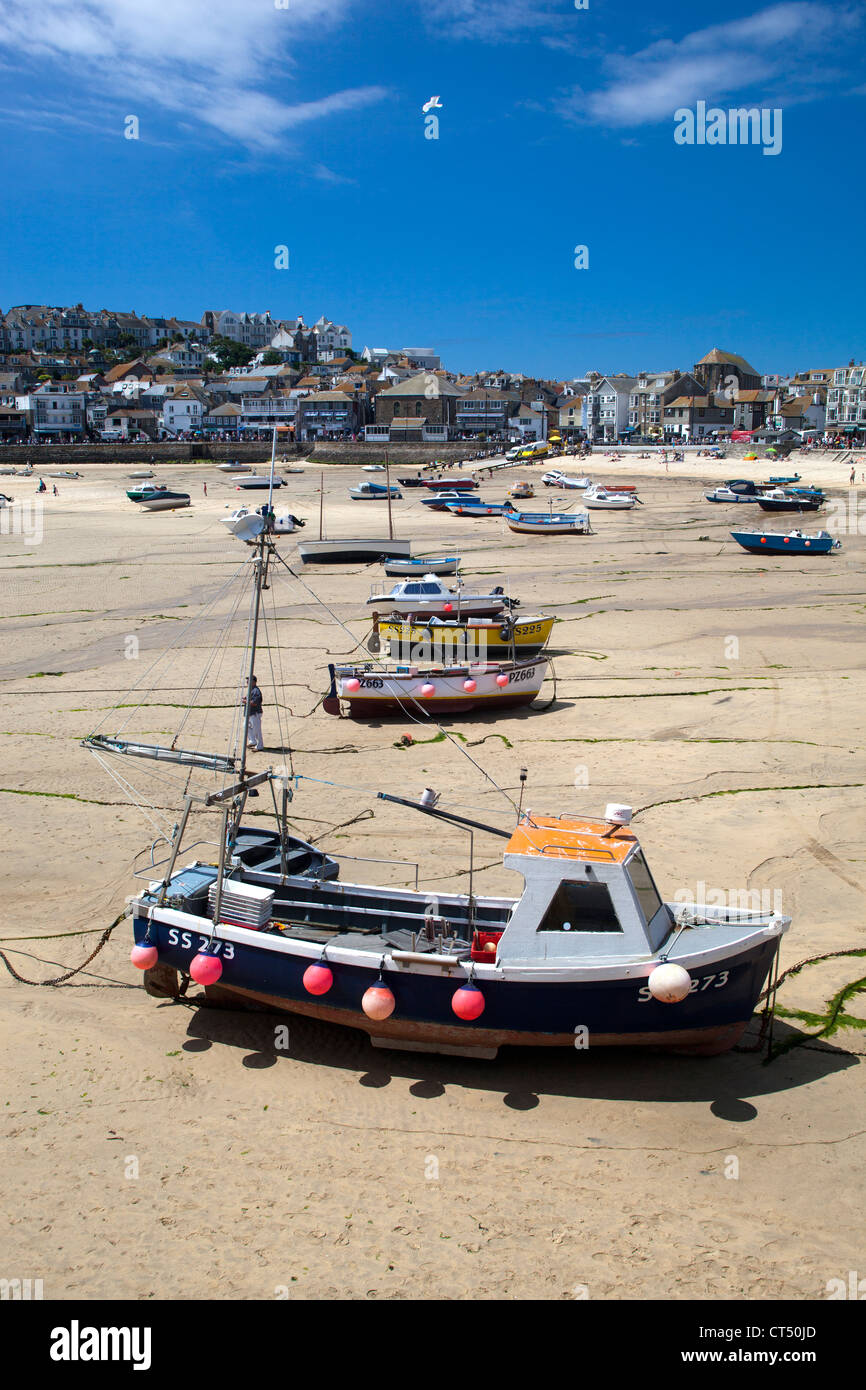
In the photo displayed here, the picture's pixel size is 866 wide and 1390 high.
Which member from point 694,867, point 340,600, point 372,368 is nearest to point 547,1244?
point 694,867

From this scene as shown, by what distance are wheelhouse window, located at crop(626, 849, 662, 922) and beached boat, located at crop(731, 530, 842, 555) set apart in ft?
101

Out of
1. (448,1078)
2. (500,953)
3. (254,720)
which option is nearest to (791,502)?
(254,720)

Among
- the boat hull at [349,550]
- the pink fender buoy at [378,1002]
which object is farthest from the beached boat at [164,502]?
the pink fender buoy at [378,1002]

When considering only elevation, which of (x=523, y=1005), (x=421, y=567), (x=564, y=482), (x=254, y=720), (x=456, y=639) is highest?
(x=564, y=482)

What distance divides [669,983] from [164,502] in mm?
52089

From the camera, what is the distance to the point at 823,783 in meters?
13.1

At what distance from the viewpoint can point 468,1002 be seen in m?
7.29

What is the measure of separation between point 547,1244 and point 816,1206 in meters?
1.80

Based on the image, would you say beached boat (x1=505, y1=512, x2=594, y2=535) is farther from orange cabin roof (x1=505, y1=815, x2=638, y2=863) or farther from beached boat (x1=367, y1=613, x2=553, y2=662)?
orange cabin roof (x1=505, y1=815, x2=638, y2=863)

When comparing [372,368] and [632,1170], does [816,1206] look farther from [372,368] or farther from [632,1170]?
[372,368]

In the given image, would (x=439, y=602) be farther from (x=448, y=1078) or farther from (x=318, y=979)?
(x=448, y=1078)

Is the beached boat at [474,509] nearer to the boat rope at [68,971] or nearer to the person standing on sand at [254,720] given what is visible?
the person standing on sand at [254,720]

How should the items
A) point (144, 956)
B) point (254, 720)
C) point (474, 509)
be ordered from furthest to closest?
point (474, 509) → point (254, 720) → point (144, 956)
